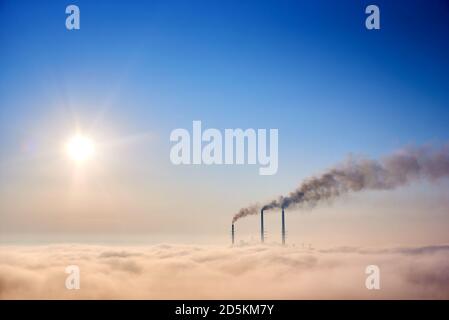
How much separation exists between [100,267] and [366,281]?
391cm

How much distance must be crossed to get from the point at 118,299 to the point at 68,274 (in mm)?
799

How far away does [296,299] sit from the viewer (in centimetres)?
710

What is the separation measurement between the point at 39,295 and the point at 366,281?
469 cm
